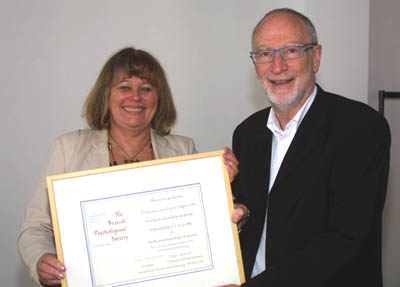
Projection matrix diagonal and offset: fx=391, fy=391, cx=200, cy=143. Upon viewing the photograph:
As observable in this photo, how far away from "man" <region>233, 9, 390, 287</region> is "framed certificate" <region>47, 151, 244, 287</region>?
25cm

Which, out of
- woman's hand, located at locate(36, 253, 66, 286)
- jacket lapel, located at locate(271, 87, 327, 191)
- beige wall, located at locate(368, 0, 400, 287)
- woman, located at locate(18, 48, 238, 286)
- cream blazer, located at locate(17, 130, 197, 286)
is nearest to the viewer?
woman's hand, located at locate(36, 253, 66, 286)

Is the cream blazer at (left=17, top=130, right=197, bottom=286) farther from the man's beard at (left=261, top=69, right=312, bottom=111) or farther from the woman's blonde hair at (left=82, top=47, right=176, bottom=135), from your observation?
the man's beard at (left=261, top=69, right=312, bottom=111)

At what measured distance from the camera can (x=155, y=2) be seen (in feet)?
10.4

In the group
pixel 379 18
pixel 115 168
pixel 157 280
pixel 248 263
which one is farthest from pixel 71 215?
pixel 379 18

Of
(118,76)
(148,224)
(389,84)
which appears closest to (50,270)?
(148,224)

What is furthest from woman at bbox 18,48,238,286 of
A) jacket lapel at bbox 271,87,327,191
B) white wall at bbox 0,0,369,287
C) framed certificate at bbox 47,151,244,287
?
white wall at bbox 0,0,369,287

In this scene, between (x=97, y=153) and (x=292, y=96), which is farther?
(x=97, y=153)

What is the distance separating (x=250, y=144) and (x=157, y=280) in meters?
0.90

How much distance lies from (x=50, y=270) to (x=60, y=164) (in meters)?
0.62

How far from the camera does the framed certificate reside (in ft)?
5.52

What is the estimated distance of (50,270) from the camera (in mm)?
1696

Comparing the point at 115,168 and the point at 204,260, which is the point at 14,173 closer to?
the point at 115,168

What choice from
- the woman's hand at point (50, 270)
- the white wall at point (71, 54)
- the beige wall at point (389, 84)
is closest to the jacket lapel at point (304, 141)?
the woman's hand at point (50, 270)

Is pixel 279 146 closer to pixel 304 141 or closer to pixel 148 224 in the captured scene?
pixel 304 141
